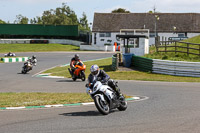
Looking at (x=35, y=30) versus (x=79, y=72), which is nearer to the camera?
(x=79, y=72)

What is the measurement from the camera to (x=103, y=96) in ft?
36.4

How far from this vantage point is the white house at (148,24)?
3076 inches

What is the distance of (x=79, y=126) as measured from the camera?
9.22 m

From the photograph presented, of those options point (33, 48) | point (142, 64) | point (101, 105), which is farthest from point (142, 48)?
point (33, 48)

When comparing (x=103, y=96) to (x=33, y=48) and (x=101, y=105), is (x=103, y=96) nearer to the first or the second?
(x=101, y=105)

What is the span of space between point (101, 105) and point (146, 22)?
69.9 meters

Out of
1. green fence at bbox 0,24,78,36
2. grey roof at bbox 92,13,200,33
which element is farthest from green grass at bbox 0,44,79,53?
grey roof at bbox 92,13,200,33

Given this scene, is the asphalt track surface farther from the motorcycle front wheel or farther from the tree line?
the tree line

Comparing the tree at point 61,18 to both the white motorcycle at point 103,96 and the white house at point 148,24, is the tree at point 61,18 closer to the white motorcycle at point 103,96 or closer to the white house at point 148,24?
the white house at point 148,24

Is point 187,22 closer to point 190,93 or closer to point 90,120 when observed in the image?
point 190,93

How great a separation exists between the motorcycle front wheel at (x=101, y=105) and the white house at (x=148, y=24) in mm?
66157

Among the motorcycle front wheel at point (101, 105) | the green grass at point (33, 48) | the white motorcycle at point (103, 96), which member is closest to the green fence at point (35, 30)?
the green grass at point (33, 48)

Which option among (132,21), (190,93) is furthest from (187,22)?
(190,93)

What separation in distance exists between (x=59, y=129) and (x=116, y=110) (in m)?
3.51
